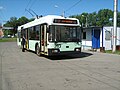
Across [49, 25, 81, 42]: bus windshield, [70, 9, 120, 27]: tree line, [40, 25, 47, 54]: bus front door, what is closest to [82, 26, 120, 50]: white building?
[49, 25, 81, 42]: bus windshield

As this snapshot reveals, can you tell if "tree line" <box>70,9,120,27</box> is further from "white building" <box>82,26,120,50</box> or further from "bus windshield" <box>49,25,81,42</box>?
"bus windshield" <box>49,25,81,42</box>

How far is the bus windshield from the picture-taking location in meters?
16.1

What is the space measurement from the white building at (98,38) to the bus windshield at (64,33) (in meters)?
10.2

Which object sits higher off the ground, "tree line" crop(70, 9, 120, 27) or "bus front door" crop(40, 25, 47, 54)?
"tree line" crop(70, 9, 120, 27)

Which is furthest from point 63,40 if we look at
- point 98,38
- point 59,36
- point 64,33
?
point 98,38

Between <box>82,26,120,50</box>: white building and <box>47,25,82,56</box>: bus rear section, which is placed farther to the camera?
<box>82,26,120,50</box>: white building

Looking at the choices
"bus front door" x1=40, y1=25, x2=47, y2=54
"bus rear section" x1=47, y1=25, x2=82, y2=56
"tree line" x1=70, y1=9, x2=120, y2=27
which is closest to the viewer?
"bus rear section" x1=47, y1=25, x2=82, y2=56

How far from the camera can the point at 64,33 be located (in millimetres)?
16641

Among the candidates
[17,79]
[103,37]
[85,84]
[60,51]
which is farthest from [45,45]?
[103,37]

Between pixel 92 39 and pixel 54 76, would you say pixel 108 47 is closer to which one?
pixel 92 39

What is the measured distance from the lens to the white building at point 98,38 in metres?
27.7

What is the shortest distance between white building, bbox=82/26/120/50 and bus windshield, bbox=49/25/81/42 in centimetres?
1022

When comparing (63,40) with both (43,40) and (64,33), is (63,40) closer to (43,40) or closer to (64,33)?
(64,33)

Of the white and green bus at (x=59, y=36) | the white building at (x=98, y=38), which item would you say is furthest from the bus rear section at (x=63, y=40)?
the white building at (x=98, y=38)
